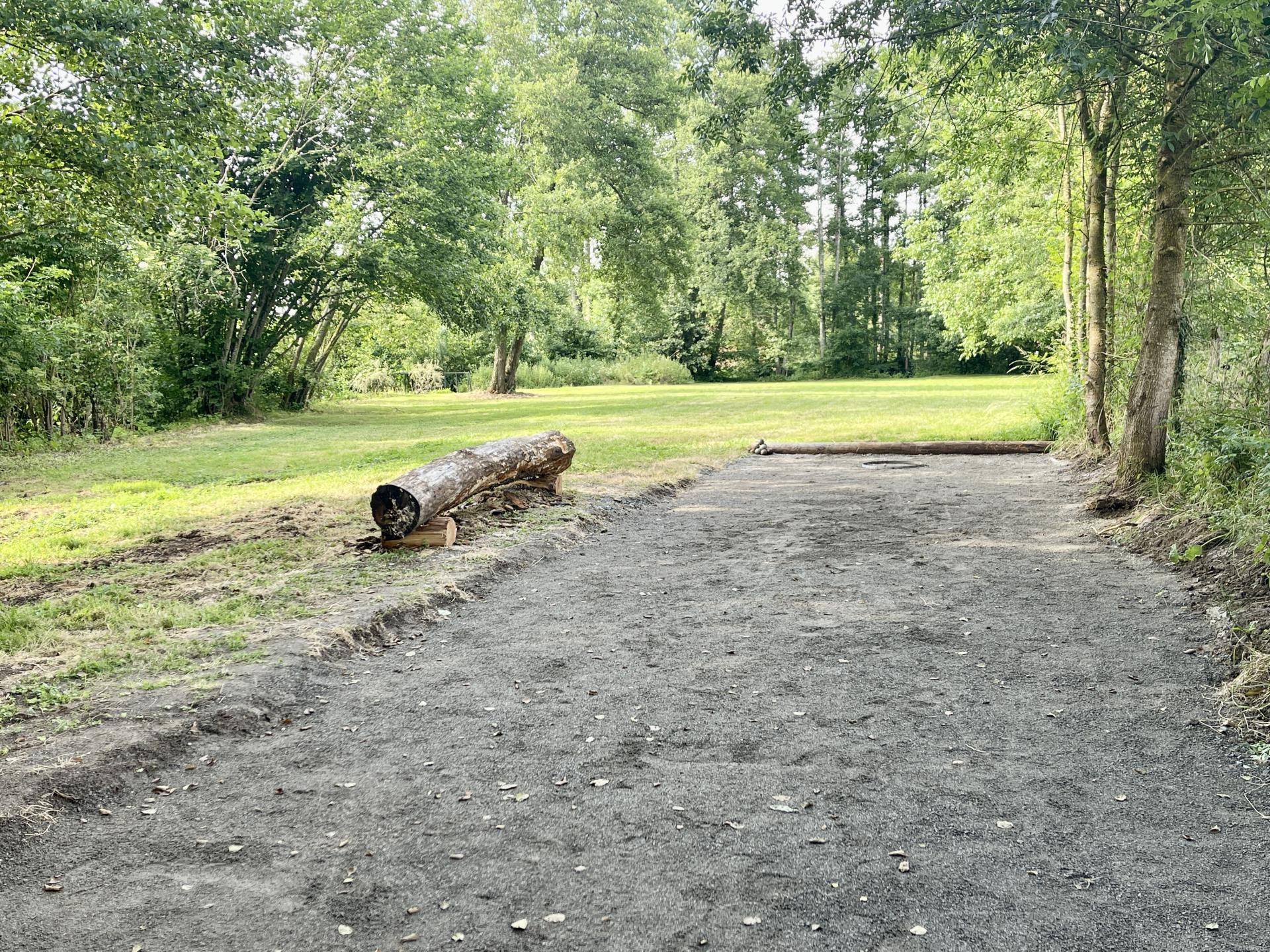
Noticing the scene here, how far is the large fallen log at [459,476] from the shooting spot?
676 cm

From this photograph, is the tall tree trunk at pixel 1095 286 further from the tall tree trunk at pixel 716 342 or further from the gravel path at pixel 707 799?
the tall tree trunk at pixel 716 342

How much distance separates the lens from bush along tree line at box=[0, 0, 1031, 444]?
8320mm

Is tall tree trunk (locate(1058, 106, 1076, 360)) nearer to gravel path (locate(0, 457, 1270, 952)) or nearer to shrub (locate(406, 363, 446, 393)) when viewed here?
gravel path (locate(0, 457, 1270, 952))

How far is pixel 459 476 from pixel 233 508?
107 inches

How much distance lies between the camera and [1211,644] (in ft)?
Result: 15.1

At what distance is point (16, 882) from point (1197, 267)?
919 centimetres

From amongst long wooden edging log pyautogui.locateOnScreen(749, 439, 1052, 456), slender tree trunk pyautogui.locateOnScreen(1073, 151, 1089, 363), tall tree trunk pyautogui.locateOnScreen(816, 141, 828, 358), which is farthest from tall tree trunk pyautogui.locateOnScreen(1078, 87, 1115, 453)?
tall tree trunk pyautogui.locateOnScreen(816, 141, 828, 358)

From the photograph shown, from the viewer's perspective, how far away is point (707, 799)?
3.19 metres

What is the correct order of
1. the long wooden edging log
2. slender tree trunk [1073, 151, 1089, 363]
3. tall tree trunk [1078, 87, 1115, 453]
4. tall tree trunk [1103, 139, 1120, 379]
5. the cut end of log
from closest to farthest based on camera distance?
the cut end of log
tall tree trunk [1103, 139, 1120, 379]
tall tree trunk [1078, 87, 1115, 453]
slender tree trunk [1073, 151, 1089, 363]
the long wooden edging log

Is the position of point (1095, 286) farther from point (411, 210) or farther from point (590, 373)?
point (590, 373)

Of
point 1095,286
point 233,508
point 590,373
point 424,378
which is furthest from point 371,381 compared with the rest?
point 1095,286

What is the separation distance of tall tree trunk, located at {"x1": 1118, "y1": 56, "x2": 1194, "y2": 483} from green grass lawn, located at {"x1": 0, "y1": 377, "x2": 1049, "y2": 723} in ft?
15.8

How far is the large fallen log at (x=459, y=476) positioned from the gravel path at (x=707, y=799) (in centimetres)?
137

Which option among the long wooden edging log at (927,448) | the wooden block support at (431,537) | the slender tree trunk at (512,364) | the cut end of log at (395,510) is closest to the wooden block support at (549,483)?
the wooden block support at (431,537)
